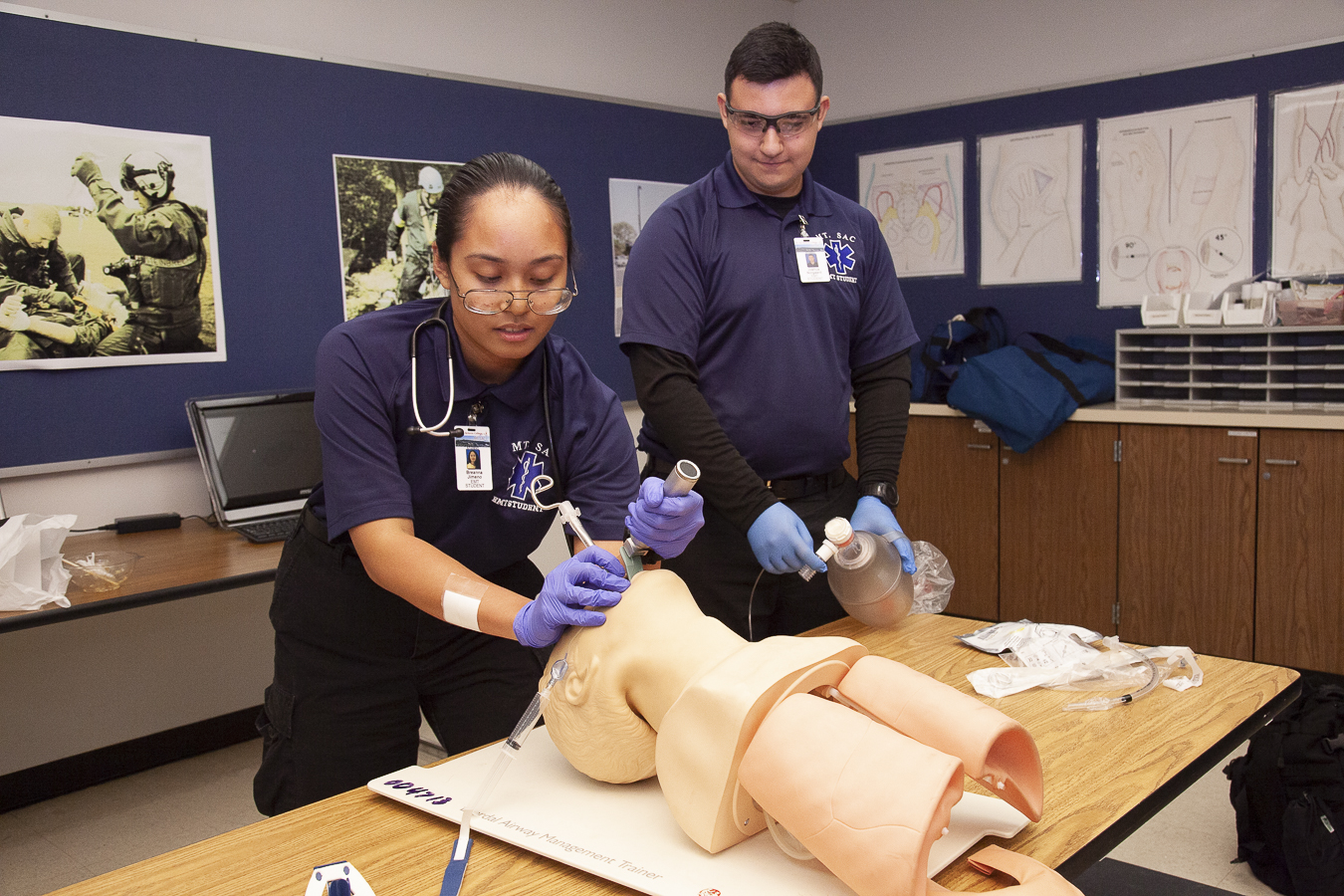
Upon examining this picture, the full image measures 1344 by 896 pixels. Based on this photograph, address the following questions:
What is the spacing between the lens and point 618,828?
1026 mm

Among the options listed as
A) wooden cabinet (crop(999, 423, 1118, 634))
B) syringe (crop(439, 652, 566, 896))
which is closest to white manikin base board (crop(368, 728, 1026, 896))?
syringe (crop(439, 652, 566, 896))

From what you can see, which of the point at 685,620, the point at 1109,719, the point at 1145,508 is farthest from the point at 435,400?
the point at 1145,508

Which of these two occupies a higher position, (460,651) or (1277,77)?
(1277,77)

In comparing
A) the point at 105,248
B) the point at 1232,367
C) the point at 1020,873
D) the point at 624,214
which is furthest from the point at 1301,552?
the point at 105,248

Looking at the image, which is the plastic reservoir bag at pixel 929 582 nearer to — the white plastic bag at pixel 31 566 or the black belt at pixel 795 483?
the black belt at pixel 795 483

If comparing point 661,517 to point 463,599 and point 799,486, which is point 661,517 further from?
point 799,486

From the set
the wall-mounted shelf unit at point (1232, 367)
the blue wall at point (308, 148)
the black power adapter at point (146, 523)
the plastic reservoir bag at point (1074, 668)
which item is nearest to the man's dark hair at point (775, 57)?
the plastic reservoir bag at point (1074, 668)

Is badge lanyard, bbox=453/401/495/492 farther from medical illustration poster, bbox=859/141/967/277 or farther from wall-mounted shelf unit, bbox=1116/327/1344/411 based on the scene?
medical illustration poster, bbox=859/141/967/277

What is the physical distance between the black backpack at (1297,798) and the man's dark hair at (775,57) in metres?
1.68

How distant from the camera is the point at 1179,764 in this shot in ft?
3.79

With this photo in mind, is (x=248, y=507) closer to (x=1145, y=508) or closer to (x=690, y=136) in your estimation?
(x=690, y=136)

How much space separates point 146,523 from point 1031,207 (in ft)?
11.3

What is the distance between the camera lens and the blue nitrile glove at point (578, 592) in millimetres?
1119

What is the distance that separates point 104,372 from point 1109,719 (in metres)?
2.65
